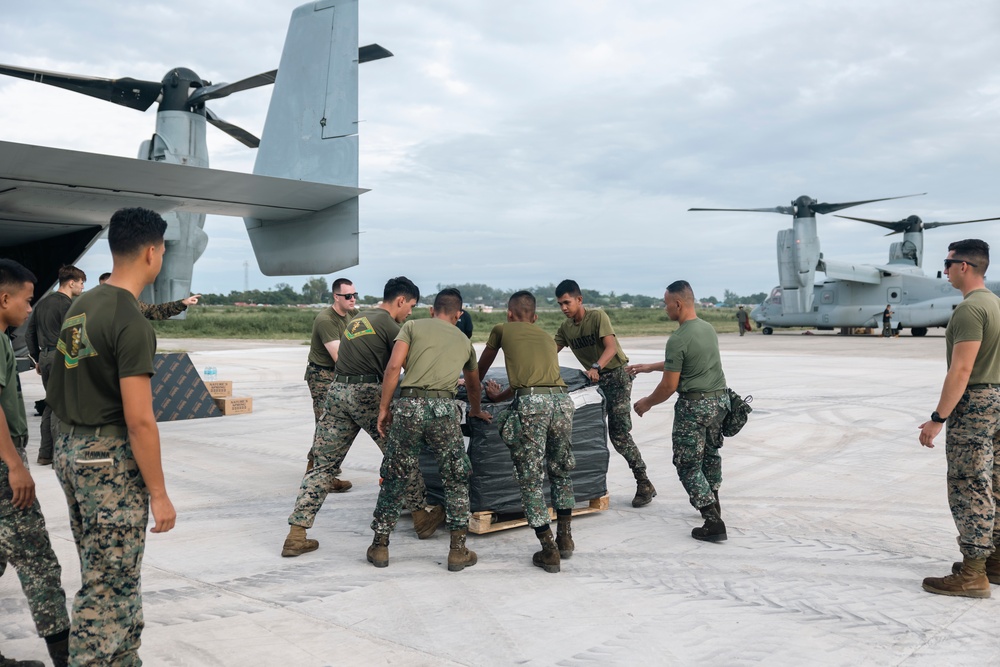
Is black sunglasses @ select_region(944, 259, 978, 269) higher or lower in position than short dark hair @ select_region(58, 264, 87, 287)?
lower

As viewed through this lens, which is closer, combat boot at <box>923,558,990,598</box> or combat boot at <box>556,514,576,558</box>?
combat boot at <box>923,558,990,598</box>

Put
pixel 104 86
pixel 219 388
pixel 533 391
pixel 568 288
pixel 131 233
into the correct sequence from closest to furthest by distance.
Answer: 1. pixel 131 233
2. pixel 533 391
3. pixel 568 288
4. pixel 104 86
5. pixel 219 388

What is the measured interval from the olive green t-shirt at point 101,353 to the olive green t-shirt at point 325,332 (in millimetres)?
3576

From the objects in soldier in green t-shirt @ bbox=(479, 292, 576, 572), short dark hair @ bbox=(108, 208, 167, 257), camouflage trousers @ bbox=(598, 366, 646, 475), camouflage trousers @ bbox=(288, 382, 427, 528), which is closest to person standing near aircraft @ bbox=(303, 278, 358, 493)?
camouflage trousers @ bbox=(288, 382, 427, 528)

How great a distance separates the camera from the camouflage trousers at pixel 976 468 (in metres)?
4.06

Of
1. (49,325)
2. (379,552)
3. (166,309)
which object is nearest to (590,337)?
(379,552)

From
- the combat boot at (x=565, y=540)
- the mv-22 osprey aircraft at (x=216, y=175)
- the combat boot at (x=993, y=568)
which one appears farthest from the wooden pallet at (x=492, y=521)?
the mv-22 osprey aircraft at (x=216, y=175)

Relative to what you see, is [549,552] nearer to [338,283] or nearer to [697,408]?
[697,408]

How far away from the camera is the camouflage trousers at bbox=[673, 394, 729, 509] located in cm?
518

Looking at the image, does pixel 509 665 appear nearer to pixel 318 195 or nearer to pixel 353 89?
pixel 318 195

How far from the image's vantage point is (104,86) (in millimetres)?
10641

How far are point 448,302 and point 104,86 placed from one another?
8459mm

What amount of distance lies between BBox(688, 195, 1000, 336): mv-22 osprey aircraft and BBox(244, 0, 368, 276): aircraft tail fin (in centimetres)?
2501

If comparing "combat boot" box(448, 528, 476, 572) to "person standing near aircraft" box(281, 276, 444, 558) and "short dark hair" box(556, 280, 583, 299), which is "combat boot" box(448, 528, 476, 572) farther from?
"short dark hair" box(556, 280, 583, 299)
